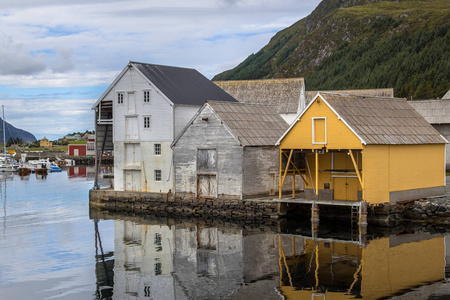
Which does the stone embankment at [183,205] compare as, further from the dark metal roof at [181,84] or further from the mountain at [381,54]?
the mountain at [381,54]

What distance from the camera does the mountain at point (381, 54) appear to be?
12647cm

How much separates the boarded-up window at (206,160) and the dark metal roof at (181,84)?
513cm

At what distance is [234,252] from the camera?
1144 inches

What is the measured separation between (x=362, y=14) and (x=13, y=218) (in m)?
173

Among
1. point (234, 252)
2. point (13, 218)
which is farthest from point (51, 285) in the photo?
point (13, 218)

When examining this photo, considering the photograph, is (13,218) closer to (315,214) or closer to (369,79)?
(315,214)

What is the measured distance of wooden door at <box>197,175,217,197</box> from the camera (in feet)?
134

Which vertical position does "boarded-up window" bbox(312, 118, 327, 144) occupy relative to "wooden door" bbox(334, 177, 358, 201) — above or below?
above

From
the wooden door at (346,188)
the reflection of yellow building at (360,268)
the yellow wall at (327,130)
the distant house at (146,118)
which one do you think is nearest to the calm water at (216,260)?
the reflection of yellow building at (360,268)

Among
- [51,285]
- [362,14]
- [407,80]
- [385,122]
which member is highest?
[362,14]

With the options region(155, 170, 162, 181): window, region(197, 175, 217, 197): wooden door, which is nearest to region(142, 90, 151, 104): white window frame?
region(155, 170, 162, 181): window

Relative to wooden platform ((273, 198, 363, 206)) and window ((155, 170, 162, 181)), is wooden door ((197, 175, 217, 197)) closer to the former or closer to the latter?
window ((155, 170, 162, 181))

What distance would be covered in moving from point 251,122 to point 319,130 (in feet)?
25.8

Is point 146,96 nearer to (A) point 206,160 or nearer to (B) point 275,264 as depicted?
(A) point 206,160
